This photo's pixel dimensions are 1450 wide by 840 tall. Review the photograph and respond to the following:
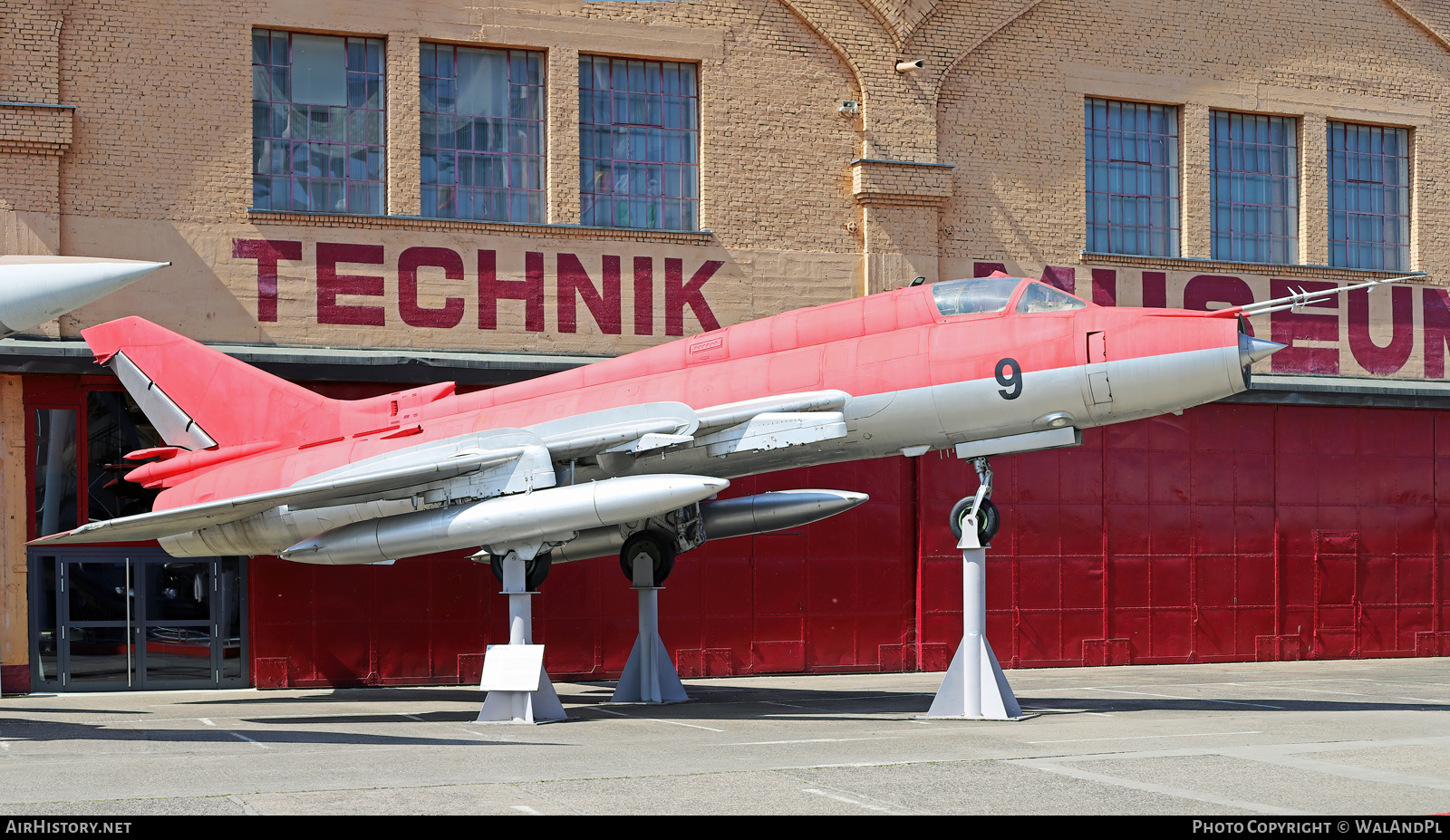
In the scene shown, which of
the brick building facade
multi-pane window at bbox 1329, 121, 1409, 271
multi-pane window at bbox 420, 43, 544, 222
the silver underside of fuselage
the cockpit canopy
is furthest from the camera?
multi-pane window at bbox 1329, 121, 1409, 271

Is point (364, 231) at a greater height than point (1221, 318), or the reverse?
point (364, 231)

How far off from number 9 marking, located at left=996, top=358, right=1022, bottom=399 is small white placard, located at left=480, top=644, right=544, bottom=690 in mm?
5846

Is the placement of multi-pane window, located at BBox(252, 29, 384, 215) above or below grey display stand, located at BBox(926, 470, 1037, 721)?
above

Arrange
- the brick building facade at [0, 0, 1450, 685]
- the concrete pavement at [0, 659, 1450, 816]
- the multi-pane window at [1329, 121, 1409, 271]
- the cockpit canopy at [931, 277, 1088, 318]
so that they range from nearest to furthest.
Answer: the concrete pavement at [0, 659, 1450, 816] → the cockpit canopy at [931, 277, 1088, 318] → the brick building facade at [0, 0, 1450, 685] → the multi-pane window at [1329, 121, 1409, 271]

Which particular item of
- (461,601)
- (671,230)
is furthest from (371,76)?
(461,601)

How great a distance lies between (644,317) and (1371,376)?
46.0 ft

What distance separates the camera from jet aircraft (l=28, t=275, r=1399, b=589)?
594 inches

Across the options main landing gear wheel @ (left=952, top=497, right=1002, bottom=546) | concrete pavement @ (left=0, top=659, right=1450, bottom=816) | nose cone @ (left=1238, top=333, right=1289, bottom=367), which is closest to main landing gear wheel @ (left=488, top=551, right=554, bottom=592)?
concrete pavement @ (left=0, top=659, right=1450, bottom=816)

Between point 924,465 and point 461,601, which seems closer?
point 461,601

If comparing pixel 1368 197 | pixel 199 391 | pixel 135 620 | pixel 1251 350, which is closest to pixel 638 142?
pixel 199 391

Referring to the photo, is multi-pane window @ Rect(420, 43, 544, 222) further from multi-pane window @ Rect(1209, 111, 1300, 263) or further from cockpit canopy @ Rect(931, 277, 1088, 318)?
multi-pane window @ Rect(1209, 111, 1300, 263)

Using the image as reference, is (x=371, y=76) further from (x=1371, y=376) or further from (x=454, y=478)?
(x=1371, y=376)

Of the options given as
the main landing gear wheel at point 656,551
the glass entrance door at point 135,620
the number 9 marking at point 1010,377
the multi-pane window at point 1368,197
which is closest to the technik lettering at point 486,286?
the glass entrance door at point 135,620
